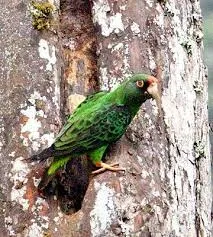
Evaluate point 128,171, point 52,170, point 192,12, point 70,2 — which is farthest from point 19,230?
point 192,12

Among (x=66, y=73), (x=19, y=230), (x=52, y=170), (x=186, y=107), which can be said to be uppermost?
(x=66, y=73)

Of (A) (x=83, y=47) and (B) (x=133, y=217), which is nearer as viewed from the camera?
(B) (x=133, y=217)

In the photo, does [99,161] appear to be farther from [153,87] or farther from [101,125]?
[153,87]

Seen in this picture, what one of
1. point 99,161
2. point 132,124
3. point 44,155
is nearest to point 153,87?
point 132,124

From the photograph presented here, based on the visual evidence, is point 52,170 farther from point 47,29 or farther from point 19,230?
point 47,29

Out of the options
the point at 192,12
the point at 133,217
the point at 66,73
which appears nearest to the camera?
the point at 133,217
